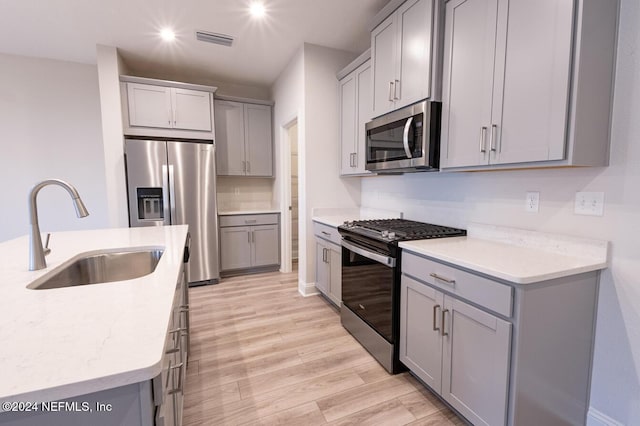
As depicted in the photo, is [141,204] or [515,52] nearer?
[515,52]

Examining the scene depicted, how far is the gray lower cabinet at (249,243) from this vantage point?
3982 millimetres

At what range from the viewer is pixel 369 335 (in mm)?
2158

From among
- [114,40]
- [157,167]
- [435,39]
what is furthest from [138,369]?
[114,40]

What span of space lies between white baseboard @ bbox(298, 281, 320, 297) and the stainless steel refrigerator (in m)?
1.17

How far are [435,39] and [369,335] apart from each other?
6.78ft

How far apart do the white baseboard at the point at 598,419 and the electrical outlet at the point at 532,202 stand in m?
1.02

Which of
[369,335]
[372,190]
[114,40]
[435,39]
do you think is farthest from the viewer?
[372,190]

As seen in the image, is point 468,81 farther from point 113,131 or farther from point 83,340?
point 113,131

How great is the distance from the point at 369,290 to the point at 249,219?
7.87 feet

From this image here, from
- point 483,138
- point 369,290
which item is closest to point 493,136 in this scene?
point 483,138

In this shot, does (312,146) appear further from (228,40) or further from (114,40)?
(114,40)

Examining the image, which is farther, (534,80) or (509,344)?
(534,80)

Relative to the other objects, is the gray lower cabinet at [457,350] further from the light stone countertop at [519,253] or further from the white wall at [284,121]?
the white wall at [284,121]

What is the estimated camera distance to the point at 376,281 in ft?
6.71
